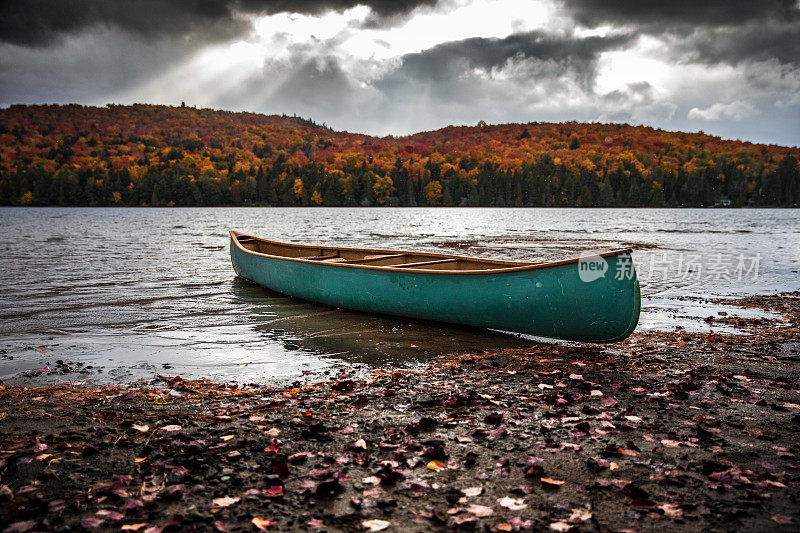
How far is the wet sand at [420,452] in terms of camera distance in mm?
3809

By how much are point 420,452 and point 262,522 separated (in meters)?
1.61

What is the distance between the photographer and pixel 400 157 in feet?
583

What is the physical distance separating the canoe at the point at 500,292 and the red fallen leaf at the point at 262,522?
5.90m

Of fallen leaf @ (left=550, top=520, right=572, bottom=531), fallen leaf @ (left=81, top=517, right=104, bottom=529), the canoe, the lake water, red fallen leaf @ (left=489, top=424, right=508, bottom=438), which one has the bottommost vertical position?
the lake water

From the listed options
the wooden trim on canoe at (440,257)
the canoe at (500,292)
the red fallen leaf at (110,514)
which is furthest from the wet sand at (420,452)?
the wooden trim on canoe at (440,257)

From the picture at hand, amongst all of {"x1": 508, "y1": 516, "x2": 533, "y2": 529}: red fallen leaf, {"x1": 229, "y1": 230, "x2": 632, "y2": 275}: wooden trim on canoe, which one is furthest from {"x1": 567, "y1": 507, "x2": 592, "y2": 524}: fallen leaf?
{"x1": 229, "y1": 230, "x2": 632, "y2": 275}: wooden trim on canoe

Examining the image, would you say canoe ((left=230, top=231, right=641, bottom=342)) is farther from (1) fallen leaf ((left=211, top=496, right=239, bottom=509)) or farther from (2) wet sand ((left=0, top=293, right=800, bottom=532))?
(1) fallen leaf ((left=211, top=496, right=239, bottom=509))

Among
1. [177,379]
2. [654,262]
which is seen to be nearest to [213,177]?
[654,262]

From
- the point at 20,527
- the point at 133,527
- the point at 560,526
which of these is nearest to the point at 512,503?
the point at 560,526

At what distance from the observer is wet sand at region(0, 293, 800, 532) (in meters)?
3.81

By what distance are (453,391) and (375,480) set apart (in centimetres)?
248

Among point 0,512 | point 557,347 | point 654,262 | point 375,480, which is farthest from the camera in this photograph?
point 654,262

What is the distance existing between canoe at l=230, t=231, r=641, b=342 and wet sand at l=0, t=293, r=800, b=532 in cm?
101

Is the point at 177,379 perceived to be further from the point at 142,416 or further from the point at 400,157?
the point at 400,157
